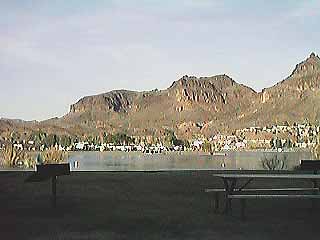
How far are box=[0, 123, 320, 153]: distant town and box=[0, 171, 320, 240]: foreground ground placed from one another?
270 ft

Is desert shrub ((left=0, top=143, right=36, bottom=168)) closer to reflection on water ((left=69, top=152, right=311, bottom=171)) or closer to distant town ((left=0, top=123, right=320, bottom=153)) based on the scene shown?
reflection on water ((left=69, top=152, right=311, bottom=171))

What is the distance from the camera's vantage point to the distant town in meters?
101

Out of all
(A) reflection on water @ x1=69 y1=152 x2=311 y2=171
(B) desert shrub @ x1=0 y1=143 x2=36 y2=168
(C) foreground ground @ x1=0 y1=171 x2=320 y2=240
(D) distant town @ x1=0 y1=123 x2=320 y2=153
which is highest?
(D) distant town @ x1=0 y1=123 x2=320 y2=153

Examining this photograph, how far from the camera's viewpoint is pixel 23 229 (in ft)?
20.5

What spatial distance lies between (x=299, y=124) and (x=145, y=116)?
8008 cm

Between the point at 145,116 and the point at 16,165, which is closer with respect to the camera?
the point at 16,165

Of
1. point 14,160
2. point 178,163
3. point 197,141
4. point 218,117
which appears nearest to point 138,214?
point 14,160

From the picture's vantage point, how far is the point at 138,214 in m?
7.21

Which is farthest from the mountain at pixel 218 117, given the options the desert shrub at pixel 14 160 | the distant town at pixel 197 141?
the desert shrub at pixel 14 160

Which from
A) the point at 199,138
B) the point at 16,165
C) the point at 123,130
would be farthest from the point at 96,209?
the point at 123,130

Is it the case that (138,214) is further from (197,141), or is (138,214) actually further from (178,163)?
(197,141)

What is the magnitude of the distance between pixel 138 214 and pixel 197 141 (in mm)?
131763

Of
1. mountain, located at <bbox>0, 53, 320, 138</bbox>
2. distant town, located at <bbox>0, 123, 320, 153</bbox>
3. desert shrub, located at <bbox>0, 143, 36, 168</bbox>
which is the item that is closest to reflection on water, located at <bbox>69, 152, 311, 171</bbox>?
desert shrub, located at <bbox>0, 143, 36, 168</bbox>

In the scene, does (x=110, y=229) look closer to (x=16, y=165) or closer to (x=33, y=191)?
(x=33, y=191)
